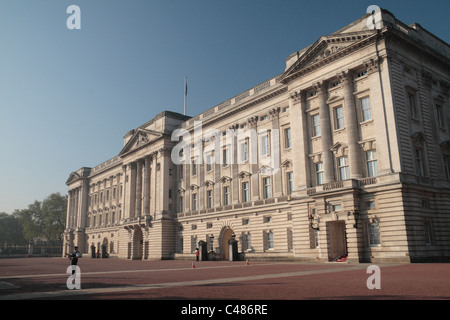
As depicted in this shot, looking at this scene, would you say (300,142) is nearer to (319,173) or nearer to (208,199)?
(319,173)

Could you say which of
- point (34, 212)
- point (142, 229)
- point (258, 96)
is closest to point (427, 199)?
point (258, 96)

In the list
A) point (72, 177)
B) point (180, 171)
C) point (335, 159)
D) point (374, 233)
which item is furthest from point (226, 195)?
point (72, 177)

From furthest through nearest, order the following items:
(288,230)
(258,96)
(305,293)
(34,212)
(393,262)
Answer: (34,212) < (258,96) < (288,230) < (393,262) < (305,293)

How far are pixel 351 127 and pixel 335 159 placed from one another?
147 inches

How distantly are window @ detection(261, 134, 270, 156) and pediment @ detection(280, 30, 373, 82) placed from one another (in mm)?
8390

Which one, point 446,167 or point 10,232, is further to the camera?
point 10,232

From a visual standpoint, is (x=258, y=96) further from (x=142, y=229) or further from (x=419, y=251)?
(x=142, y=229)

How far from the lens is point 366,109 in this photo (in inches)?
1441

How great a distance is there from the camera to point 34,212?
129 m

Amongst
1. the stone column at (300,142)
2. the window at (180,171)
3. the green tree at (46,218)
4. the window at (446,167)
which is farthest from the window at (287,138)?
the green tree at (46,218)

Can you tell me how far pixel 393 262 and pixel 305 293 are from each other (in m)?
21.7

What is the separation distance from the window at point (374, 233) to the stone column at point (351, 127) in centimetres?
458

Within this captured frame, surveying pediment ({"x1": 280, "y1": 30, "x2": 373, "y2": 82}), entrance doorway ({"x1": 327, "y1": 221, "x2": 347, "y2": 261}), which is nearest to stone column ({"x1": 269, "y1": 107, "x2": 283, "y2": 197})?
pediment ({"x1": 280, "y1": 30, "x2": 373, "y2": 82})

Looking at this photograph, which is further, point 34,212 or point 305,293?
point 34,212
